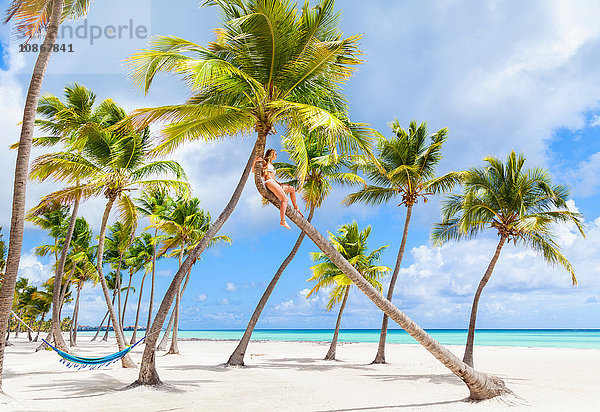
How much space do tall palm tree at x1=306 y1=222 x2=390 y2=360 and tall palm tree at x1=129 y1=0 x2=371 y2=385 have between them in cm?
1031

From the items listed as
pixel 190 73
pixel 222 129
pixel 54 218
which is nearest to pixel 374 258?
pixel 222 129

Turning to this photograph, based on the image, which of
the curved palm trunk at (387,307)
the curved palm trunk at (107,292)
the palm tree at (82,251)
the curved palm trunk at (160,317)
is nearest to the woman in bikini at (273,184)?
the curved palm trunk at (387,307)

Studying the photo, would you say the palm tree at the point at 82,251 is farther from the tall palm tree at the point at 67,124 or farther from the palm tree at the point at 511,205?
the palm tree at the point at 511,205

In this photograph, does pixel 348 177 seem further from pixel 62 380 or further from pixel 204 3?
pixel 62 380

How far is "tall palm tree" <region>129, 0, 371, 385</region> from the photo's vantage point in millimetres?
7949

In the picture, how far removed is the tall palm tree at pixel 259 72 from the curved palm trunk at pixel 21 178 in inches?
61.2

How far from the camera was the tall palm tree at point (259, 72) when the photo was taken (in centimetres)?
795

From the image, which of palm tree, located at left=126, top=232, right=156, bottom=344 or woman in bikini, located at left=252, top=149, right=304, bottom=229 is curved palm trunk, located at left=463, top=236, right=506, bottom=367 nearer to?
woman in bikini, located at left=252, top=149, right=304, bottom=229

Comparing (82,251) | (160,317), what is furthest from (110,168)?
(82,251)

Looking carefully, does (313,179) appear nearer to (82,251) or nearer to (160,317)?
(160,317)

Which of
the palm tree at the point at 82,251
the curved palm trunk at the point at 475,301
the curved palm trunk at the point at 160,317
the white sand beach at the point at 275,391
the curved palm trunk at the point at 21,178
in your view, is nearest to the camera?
the curved palm trunk at the point at 21,178

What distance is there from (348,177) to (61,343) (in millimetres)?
10963

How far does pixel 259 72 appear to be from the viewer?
28.7 feet

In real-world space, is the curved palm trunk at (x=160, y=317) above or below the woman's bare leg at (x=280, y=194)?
below
